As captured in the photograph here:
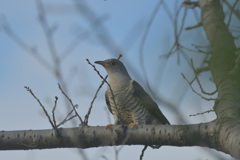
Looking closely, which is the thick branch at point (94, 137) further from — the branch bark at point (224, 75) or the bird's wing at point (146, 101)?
the bird's wing at point (146, 101)

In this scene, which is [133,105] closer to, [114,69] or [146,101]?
[146,101]

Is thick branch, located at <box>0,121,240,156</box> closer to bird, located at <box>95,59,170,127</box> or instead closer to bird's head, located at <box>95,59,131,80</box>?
bird, located at <box>95,59,170,127</box>

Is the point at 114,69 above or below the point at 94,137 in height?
above

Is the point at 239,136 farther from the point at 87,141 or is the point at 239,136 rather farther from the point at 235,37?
the point at 87,141

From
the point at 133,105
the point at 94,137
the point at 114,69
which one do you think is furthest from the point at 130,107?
the point at 94,137

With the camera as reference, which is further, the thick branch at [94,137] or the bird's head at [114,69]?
the bird's head at [114,69]

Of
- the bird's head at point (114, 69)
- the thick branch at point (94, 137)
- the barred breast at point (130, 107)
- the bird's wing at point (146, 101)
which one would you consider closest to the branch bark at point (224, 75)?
the thick branch at point (94, 137)

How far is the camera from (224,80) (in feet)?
7.76

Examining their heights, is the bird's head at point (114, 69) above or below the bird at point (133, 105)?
above

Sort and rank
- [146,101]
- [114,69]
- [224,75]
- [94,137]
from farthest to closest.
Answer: [114,69]
[146,101]
[94,137]
[224,75]

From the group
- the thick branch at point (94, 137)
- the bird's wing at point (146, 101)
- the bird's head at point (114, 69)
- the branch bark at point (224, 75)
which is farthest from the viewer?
the bird's head at point (114, 69)

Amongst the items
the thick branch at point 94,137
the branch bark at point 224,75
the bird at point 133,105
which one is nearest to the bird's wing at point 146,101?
the bird at point 133,105

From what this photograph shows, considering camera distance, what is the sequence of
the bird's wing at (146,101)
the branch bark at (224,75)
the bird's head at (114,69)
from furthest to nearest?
1. the bird's head at (114,69)
2. the bird's wing at (146,101)
3. the branch bark at (224,75)

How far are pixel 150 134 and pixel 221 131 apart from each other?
2.84ft
